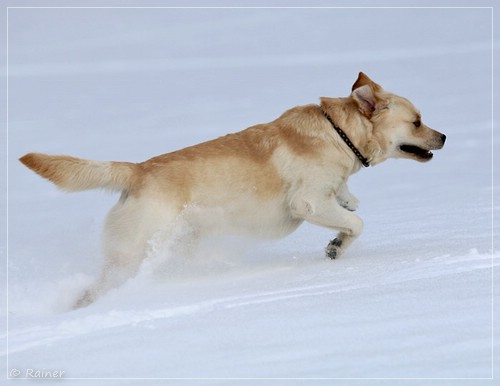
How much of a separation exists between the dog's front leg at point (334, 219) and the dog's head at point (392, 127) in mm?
507

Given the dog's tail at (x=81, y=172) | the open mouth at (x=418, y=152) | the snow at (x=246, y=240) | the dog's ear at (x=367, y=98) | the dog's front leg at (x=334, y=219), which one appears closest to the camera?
the snow at (x=246, y=240)

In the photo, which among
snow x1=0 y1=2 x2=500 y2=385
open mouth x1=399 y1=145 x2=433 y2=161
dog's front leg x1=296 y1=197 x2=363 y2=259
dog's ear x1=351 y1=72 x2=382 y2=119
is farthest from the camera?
open mouth x1=399 y1=145 x2=433 y2=161

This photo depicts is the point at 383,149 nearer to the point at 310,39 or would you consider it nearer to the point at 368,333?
the point at 368,333

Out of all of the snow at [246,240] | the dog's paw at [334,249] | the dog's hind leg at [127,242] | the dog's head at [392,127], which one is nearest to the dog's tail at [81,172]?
the dog's hind leg at [127,242]

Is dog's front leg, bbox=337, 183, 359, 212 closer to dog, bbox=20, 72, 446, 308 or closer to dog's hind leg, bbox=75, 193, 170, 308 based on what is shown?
dog, bbox=20, 72, 446, 308

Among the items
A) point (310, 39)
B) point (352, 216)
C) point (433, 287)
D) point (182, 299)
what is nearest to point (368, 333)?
point (433, 287)

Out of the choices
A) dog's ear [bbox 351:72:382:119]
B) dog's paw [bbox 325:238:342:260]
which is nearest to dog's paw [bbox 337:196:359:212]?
dog's paw [bbox 325:238:342:260]

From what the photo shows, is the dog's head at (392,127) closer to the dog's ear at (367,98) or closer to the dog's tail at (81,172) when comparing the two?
the dog's ear at (367,98)

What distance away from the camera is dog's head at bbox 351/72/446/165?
660cm

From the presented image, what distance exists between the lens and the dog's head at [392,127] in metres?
6.60

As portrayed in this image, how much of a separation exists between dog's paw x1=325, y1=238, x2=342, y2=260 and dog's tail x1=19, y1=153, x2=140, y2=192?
135 cm

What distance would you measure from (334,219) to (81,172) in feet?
5.46

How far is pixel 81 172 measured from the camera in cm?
613

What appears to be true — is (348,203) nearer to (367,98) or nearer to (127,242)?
(367,98)
